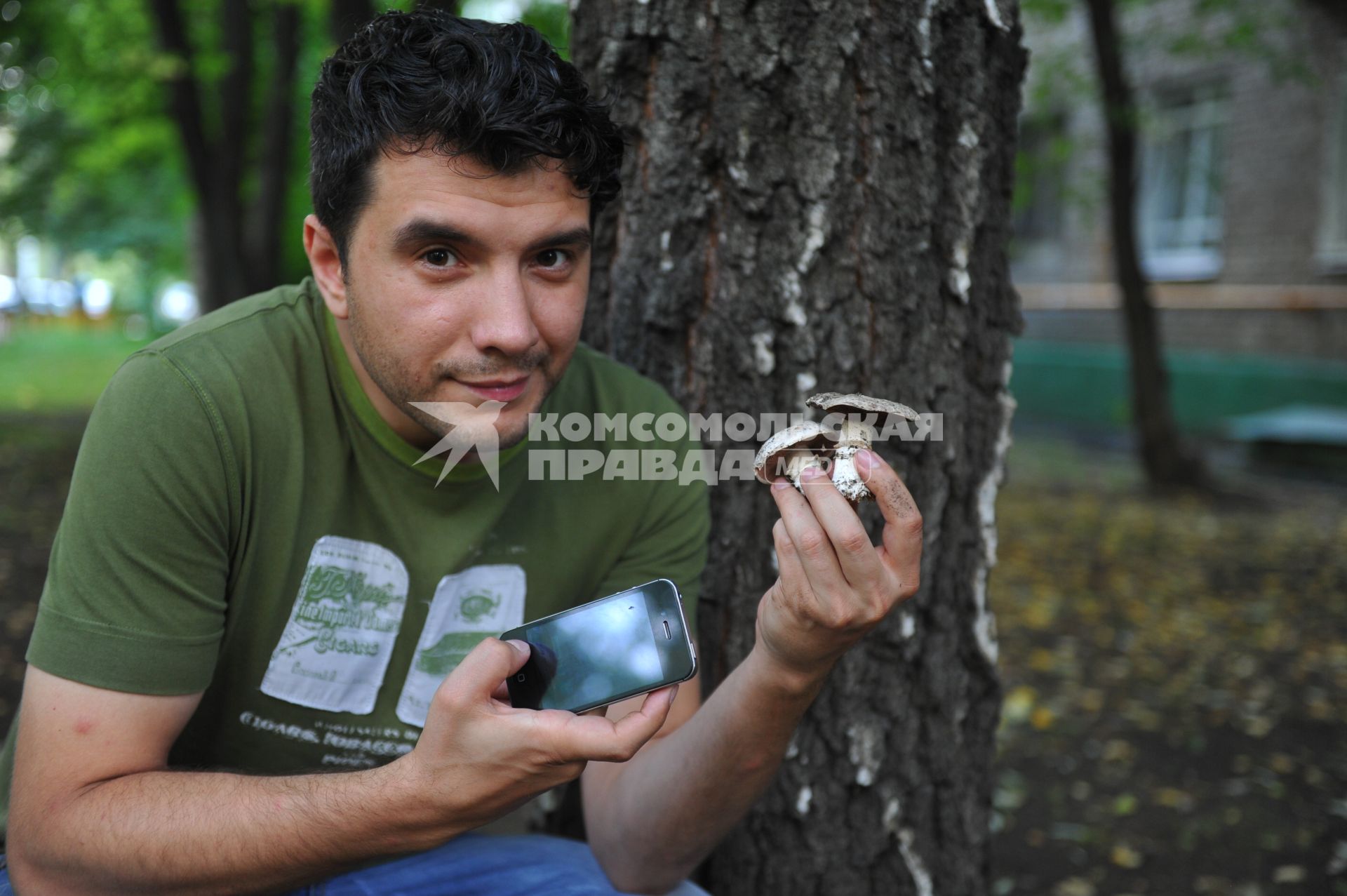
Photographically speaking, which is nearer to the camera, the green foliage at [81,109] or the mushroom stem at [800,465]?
the mushroom stem at [800,465]

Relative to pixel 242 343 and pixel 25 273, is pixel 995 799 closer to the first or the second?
pixel 242 343

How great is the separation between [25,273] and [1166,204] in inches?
2308

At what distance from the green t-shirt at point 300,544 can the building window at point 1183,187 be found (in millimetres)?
12099

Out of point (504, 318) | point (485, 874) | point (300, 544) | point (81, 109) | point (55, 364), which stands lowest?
point (485, 874)

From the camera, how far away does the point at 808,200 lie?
2.25 meters

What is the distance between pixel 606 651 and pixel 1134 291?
8038mm

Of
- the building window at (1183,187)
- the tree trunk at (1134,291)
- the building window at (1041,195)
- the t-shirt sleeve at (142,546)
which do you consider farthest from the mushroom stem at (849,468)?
the building window at (1041,195)

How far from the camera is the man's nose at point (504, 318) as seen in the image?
1.75 metres

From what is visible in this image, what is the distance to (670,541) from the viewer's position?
212cm

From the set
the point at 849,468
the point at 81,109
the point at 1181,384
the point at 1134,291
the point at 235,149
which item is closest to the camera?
the point at 849,468

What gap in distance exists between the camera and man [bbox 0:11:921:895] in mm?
1550

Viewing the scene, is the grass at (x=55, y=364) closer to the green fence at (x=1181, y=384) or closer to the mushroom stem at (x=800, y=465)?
the mushroom stem at (x=800, y=465)

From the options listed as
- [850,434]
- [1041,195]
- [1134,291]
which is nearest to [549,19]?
[1134,291]

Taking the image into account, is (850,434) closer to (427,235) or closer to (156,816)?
(427,235)
